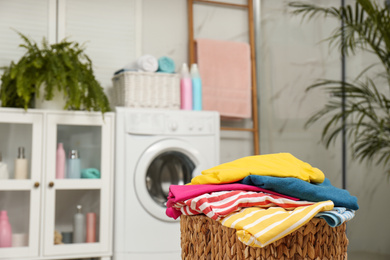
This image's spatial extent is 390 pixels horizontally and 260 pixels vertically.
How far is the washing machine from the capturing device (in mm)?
2617

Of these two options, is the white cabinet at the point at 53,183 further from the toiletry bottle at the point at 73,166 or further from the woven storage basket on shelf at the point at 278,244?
the woven storage basket on shelf at the point at 278,244

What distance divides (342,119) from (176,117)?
39.1 inches

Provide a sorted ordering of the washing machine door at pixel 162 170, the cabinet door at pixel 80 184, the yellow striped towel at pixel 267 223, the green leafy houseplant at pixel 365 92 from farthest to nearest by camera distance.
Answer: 1. the washing machine door at pixel 162 170
2. the cabinet door at pixel 80 184
3. the green leafy houseplant at pixel 365 92
4. the yellow striped towel at pixel 267 223

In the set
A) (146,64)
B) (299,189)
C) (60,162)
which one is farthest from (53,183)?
(299,189)

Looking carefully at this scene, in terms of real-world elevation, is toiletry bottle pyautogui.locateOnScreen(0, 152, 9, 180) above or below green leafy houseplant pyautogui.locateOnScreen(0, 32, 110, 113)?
below

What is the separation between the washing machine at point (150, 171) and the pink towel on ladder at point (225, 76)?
0.50 metres

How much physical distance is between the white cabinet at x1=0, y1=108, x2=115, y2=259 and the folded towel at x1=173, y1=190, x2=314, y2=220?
1.88 m

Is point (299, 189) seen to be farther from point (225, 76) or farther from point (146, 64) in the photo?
point (225, 76)

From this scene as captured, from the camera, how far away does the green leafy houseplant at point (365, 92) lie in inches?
95.2

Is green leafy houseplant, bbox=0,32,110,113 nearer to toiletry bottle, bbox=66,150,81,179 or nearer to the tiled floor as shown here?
toiletry bottle, bbox=66,150,81,179

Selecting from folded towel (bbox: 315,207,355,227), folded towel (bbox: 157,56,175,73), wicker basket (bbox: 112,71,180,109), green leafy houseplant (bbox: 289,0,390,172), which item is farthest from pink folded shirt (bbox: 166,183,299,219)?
folded towel (bbox: 157,56,175,73)

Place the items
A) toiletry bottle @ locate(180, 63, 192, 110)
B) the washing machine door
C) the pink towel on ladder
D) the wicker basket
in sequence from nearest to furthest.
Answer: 1. the washing machine door
2. the wicker basket
3. toiletry bottle @ locate(180, 63, 192, 110)
4. the pink towel on ladder

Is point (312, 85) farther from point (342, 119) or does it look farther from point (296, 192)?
point (296, 192)

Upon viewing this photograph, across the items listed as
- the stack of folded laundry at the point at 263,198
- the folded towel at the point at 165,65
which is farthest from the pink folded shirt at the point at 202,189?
the folded towel at the point at 165,65
